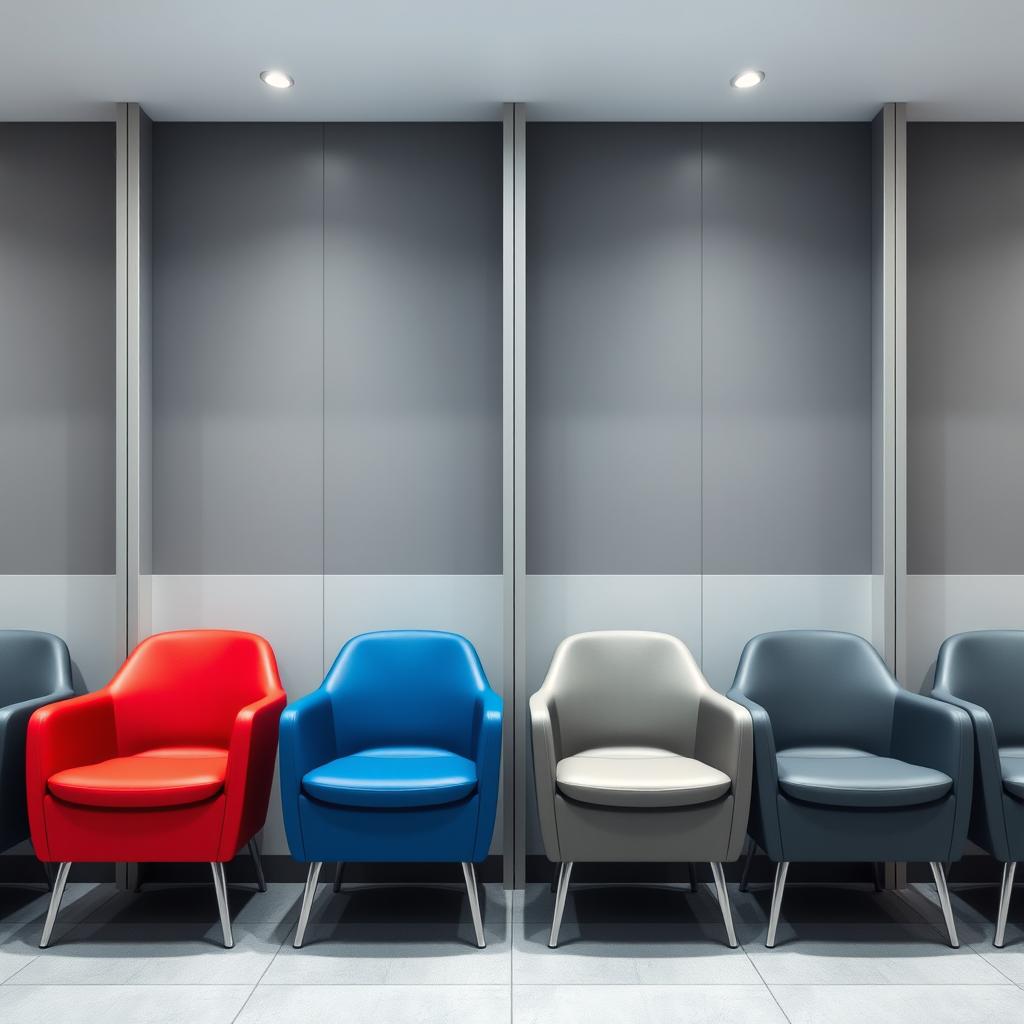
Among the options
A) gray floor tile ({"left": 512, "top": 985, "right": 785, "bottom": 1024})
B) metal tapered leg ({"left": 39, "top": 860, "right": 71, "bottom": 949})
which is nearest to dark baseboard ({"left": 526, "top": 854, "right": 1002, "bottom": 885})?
gray floor tile ({"left": 512, "top": 985, "right": 785, "bottom": 1024})

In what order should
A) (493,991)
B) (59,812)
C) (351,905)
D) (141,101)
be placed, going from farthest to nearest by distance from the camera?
1. (141,101)
2. (351,905)
3. (59,812)
4. (493,991)

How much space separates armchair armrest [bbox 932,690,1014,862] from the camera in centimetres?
288

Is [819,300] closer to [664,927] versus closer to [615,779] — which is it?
[615,779]

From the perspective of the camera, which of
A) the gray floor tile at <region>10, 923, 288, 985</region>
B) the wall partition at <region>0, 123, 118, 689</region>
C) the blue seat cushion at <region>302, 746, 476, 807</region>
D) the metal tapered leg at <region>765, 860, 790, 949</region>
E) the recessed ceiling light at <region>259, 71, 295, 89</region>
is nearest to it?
the gray floor tile at <region>10, 923, 288, 985</region>

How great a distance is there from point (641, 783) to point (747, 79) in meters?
2.63

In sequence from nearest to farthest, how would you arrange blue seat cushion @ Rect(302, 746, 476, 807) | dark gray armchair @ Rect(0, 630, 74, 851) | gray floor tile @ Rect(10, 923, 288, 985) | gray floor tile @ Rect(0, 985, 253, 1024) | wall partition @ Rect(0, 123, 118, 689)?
gray floor tile @ Rect(0, 985, 253, 1024)
gray floor tile @ Rect(10, 923, 288, 985)
blue seat cushion @ Rect(302, 746, 476, 807)
dark gray armchair @ Rect(0, 630, 74, 851)
wall partition @ Rect(0, 123, 118, 689)

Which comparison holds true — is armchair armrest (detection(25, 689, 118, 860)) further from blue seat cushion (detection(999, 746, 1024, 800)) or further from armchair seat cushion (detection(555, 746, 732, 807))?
blue seat cushion (detection(999, 746, 1024, 800))

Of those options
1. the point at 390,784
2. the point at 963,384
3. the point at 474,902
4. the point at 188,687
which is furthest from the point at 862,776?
the point at 188,687

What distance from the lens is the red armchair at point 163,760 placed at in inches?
111

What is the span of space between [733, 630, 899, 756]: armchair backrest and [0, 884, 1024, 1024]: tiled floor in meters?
0.62

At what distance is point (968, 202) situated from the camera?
3.71m

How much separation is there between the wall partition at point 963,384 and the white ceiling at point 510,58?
23cm

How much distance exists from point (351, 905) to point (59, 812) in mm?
1089

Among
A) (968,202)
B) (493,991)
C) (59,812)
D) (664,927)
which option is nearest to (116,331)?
(59,812)
